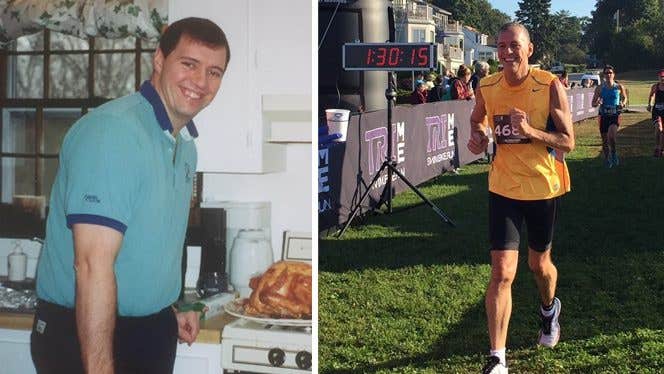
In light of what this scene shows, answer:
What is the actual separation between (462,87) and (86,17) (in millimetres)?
14856

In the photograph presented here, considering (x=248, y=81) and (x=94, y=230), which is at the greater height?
(x=248, y=81)

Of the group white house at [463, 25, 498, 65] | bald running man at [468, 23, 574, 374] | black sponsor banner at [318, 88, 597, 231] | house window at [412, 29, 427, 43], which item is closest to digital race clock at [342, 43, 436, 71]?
black sponsor banner at [318, 88, 597, 231]

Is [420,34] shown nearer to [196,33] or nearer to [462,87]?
[462,87]

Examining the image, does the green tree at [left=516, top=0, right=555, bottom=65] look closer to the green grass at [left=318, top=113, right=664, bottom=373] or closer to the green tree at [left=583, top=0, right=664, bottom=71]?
the green tree at [left=583, top=0, right=664, bottom=71]

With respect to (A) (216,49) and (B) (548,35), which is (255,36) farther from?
(B) (548,35)

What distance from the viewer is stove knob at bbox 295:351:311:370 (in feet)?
8.22

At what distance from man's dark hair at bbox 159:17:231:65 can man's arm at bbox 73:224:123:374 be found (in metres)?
0.57

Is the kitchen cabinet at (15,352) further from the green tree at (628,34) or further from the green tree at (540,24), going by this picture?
the green tree at (540,24)

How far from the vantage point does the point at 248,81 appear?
97.5 inches

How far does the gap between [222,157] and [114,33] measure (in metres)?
0.51

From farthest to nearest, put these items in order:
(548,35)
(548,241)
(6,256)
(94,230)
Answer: (548,35)
(548,241)
(6,256)
(94,230)

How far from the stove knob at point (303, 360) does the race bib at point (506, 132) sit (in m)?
2.90

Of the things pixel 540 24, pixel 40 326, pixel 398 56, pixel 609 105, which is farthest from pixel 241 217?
pixel 540 24

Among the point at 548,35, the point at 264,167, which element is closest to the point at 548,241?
the point at 264,167
